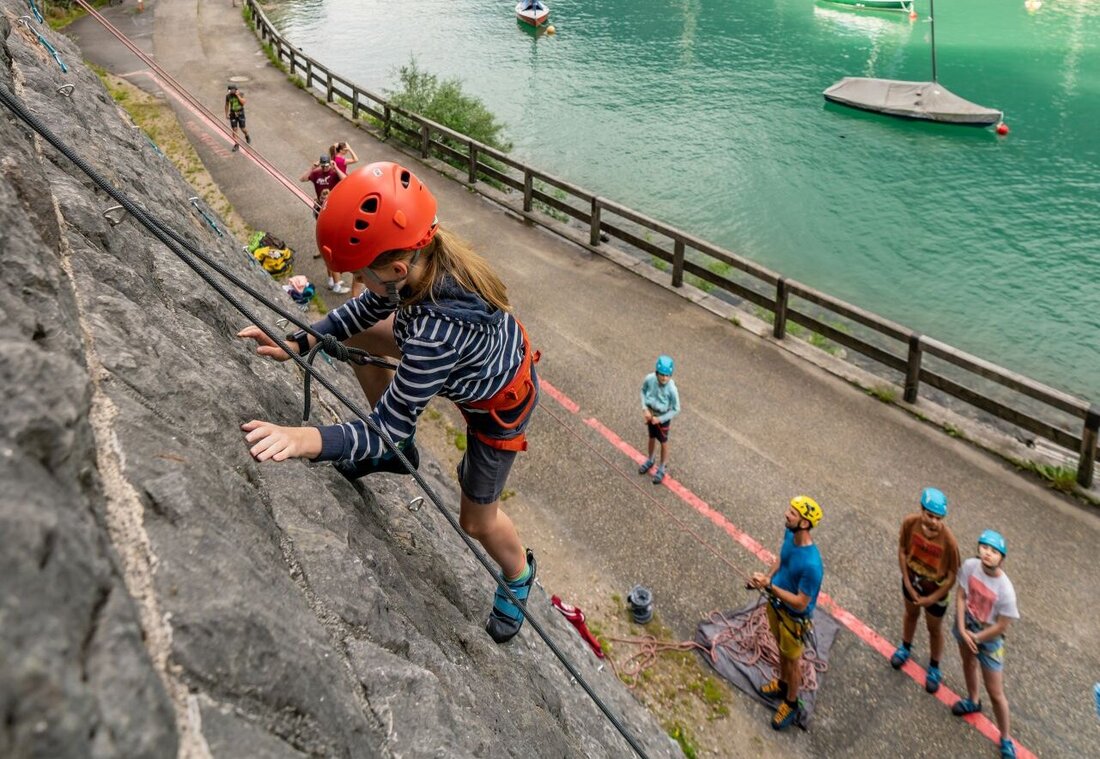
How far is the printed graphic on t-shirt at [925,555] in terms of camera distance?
6781 millimetres

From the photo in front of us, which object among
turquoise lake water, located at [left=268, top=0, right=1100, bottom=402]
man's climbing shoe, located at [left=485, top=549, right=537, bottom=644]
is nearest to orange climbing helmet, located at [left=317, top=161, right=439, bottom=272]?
man's climbing shoe, located at [left=485, top=549, right=537, bottom=644]

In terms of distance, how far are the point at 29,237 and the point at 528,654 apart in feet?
11.5

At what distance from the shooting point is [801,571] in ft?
21.1

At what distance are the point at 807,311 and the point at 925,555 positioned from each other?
41.3 feet

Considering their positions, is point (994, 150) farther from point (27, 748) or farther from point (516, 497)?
point (27, 748)

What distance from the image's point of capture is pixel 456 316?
3.24 m

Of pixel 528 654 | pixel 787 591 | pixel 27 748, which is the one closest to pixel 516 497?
pixel 787 591

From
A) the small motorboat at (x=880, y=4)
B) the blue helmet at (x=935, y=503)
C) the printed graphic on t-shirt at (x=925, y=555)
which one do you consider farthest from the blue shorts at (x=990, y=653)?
the small motorboat at (x=880, y=4)

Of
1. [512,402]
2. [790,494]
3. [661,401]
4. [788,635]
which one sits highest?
[512,402]

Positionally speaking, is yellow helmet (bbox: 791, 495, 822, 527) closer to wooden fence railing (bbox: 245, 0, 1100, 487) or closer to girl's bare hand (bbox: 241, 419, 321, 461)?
girl's bare hand (bbox: 241, 419, 321, 461)

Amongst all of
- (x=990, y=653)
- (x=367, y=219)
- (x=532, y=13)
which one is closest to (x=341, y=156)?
(x=367, y=219)

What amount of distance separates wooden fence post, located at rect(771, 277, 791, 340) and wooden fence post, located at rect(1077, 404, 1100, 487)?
4542 mm

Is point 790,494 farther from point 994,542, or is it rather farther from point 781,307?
point 781,307

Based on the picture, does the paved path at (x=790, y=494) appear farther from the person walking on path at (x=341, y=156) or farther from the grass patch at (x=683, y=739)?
the person walking on path at (x=341, y=156)
